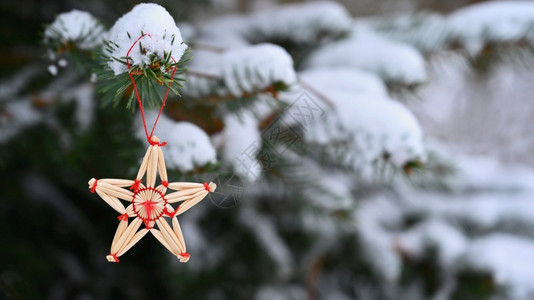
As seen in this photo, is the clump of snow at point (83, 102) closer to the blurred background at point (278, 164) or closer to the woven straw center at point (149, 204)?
the blurred background at point (278, 164)

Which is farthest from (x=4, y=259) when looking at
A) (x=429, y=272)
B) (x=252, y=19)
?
(x=429, y=272)

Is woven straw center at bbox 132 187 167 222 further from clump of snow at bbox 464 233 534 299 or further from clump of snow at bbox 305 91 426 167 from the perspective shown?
clump of snow at bbox 464 233 534 299

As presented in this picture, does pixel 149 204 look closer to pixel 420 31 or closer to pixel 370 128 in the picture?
pixel 370 128

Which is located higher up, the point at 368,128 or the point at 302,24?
the point at 302,24

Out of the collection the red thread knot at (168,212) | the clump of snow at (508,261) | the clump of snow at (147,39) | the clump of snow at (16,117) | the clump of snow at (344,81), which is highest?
the clump of snow at (344,81)

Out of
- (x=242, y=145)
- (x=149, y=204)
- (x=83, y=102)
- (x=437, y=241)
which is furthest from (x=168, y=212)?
(x=437, y=241)

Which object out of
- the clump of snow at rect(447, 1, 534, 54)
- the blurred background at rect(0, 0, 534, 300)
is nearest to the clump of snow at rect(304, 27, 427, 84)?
the blurred background at rect(0, 0, 534, 300)

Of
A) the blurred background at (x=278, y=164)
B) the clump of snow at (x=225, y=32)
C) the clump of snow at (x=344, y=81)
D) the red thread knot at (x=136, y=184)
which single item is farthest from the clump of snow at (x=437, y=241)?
the red thread knot at (x=136, y=184)
